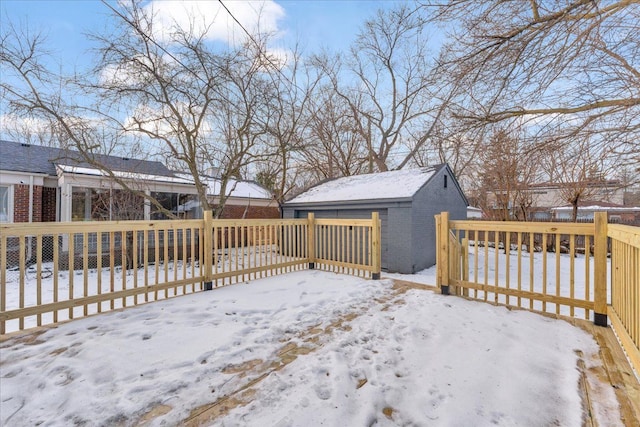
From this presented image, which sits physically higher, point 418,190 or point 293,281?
point 418,190

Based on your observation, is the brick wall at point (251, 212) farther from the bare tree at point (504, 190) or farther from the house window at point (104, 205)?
the bare tree at point (504, 190)

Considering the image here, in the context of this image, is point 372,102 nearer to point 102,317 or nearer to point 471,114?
point 471,114

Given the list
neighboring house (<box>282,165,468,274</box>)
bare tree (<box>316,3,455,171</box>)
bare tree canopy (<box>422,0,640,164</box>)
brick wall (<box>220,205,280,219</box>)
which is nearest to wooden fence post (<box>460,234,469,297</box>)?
bare tree canopy (<box>422,0,640,164</box>)

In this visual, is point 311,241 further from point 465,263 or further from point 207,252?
point 465,263

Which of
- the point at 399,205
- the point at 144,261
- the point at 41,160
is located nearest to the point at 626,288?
the point at 144,261

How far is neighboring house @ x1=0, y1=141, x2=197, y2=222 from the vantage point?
9.09m

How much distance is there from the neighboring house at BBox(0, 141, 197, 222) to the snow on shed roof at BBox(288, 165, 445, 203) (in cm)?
521

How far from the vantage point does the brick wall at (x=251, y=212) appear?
14.6 meters

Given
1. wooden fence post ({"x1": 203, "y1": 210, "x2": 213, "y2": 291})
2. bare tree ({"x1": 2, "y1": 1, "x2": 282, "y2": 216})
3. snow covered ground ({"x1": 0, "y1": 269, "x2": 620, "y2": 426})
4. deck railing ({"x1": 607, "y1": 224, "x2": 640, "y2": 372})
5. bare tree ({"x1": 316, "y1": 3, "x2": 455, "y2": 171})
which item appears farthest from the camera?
bare tree ({"x1": 316, "y1": 3, "x2": 455, "y2": 171})

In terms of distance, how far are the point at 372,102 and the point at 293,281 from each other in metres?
15.2

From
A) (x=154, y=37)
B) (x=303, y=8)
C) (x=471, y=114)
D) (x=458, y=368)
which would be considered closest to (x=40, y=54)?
(x=154, y=37)

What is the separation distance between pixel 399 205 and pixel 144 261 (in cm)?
661

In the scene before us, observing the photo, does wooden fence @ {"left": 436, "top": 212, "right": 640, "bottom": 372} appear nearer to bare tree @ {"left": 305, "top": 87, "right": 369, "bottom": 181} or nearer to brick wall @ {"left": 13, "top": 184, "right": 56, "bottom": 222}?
bare tree @ {"left": 305, "top": 87, "right": 369, "bottom": 181}

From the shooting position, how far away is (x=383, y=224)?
29.8 ft
